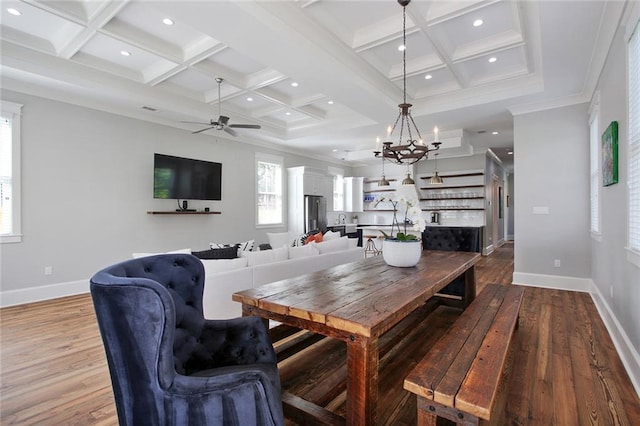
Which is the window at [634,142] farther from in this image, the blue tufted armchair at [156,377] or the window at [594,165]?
the blue tufted armchair at [156,377]

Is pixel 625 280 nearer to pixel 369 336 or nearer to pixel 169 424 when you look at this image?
pixel 369 336

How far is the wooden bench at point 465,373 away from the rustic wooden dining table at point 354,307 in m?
0.22

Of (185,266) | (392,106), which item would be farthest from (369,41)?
(185,266)

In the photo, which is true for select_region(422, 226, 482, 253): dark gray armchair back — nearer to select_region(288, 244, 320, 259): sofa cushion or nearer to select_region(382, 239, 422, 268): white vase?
select_region(288, 244, 320, 259): sofa cushion

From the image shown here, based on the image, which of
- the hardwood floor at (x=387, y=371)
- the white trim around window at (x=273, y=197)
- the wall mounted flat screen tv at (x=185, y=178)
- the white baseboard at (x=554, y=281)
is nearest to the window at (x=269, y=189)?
the white trim around window at (x=273, y=197)

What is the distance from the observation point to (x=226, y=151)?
651 cm

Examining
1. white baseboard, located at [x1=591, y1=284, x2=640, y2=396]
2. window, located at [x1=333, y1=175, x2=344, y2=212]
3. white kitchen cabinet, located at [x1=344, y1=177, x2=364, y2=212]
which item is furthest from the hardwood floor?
white kitchen cabinet, located at [x1=344, y1=177, x2=364, y2=212]

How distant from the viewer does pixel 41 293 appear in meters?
4.23

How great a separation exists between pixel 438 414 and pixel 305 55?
318 centimetres

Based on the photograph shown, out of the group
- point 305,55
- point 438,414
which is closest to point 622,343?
point 438,414

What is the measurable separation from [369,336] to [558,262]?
4782 mm

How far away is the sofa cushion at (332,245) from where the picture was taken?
385 centimetres

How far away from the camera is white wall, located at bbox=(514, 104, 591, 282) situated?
15.0 ft

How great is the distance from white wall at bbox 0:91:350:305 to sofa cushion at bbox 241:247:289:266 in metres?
3.03
